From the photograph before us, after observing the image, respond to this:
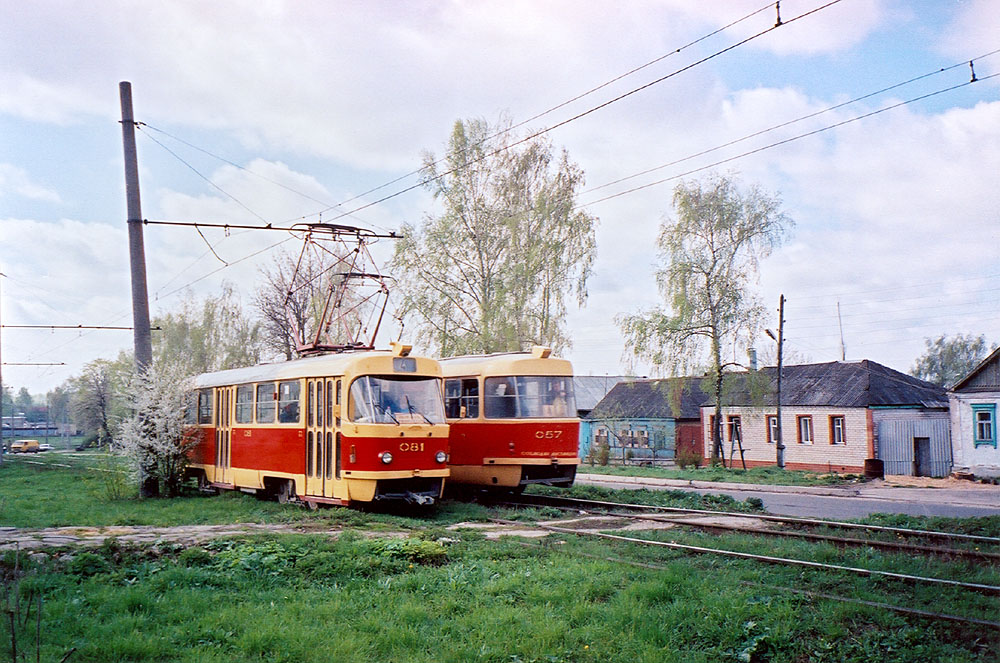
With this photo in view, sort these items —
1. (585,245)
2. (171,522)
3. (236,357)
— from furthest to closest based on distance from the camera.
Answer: (236,357), (585,245), (171,522)

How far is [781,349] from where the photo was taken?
33969 mm

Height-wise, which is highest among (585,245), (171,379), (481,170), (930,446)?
(481,170)

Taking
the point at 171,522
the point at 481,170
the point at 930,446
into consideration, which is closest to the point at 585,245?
the point at 481,170

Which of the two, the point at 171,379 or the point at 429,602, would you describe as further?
the point at 171,379

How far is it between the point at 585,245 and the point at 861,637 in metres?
27.4

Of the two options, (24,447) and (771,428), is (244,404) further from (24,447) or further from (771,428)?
(24,447)

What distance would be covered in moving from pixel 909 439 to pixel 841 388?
17.7ft

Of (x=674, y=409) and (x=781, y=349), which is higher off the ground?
(x=781, y=349)

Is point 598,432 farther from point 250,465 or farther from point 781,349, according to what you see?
point 250,465

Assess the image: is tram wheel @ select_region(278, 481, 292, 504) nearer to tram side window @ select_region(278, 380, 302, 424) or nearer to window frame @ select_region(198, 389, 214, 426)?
tram side window @ select_region(278, 380, 302, 424)

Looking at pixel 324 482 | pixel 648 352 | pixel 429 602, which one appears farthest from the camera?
pixel 648 352

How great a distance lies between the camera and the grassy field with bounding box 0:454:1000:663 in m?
6.74

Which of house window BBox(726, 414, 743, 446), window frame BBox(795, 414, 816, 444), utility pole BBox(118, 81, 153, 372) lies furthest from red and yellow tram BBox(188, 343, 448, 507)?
house window BBox(726, 414, 743, 446)

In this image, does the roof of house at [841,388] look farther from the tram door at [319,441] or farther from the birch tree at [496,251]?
the tram door at [319,441]
